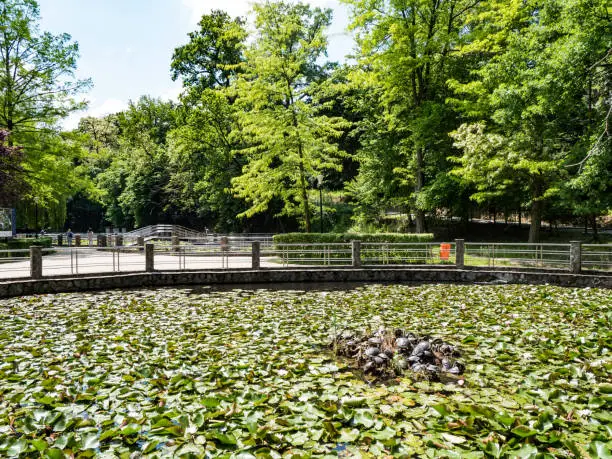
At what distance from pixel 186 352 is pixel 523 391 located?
484 centimetres

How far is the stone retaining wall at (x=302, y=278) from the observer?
44.6 ft

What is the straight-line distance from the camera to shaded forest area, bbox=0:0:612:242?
18438 millimetres

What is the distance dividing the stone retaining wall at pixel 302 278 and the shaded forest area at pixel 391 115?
4854mm

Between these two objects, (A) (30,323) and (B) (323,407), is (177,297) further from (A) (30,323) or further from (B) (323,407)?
(B) (323,407)

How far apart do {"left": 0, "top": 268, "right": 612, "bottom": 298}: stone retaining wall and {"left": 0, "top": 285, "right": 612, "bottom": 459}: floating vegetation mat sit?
4.30m

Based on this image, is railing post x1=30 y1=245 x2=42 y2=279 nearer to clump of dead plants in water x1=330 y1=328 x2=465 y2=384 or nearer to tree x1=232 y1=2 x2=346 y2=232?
tree x1=232 y1=2 x2=346 y2=232

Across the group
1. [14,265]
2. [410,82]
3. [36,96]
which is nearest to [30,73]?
[36,96]

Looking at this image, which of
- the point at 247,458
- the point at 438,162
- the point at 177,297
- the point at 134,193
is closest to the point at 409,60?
the point at 438,162

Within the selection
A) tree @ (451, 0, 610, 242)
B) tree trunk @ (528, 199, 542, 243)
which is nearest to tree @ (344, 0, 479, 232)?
tree @ (451, 0, 610, 242)

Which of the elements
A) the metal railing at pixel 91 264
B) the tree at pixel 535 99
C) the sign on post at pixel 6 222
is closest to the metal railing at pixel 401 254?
the tree at pixel 535 99

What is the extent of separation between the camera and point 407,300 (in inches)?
439

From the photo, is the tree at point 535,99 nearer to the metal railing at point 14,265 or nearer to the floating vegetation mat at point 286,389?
the floating vegetation mat at point 286,389

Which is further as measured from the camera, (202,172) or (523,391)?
(202,172)

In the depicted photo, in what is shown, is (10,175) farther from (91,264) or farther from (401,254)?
(401,254)
